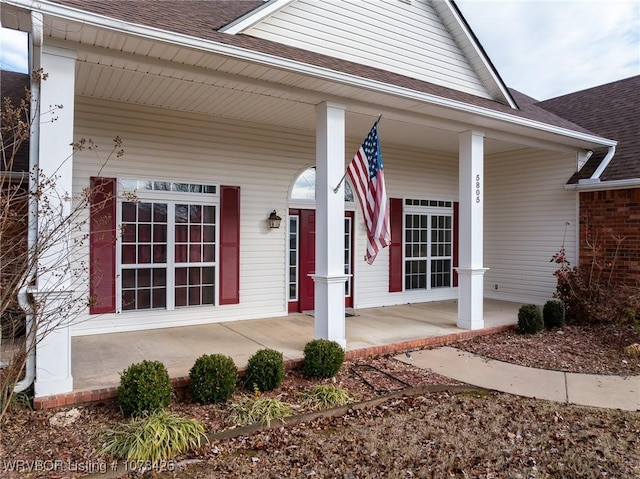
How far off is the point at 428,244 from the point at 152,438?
7695mm

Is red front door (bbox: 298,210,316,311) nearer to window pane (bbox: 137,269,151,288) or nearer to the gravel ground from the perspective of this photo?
window pane (bbox: 137,269,151,288)

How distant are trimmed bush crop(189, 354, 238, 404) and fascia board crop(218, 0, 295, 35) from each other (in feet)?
12.2

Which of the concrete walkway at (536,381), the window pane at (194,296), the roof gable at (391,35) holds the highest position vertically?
the roof gable at (391,35)

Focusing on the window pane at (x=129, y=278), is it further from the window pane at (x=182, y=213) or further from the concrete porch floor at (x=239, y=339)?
the window pane at (x=182, y=213)

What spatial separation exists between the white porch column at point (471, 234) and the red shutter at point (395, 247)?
7.09ft

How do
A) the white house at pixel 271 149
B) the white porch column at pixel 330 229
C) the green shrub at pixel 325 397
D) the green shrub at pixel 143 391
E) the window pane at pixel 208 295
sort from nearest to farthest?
the green shrub at pixel 143 391, the green shrub at pixel 325 397, the white house at pixel 271 149, the white porch column at pixel 330 229, the window pane at pixel 208 295

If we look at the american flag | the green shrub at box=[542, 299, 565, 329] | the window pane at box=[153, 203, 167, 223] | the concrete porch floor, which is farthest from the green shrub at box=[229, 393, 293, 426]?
the green shrub at box=[542, 299, 565, 329]

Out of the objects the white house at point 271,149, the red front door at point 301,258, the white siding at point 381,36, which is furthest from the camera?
the red front door at point 301,258

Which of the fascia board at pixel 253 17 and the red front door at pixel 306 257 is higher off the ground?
the fascia board at pixel 253 17

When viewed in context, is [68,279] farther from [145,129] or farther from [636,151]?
[636,151]

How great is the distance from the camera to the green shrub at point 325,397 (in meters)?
4.16

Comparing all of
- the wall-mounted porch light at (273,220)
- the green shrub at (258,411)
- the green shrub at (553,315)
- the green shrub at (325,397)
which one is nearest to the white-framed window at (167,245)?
the wall-mounted porch light at (273,220)

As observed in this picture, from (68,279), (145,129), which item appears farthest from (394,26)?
(68,279)

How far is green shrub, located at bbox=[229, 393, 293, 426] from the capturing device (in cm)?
378
